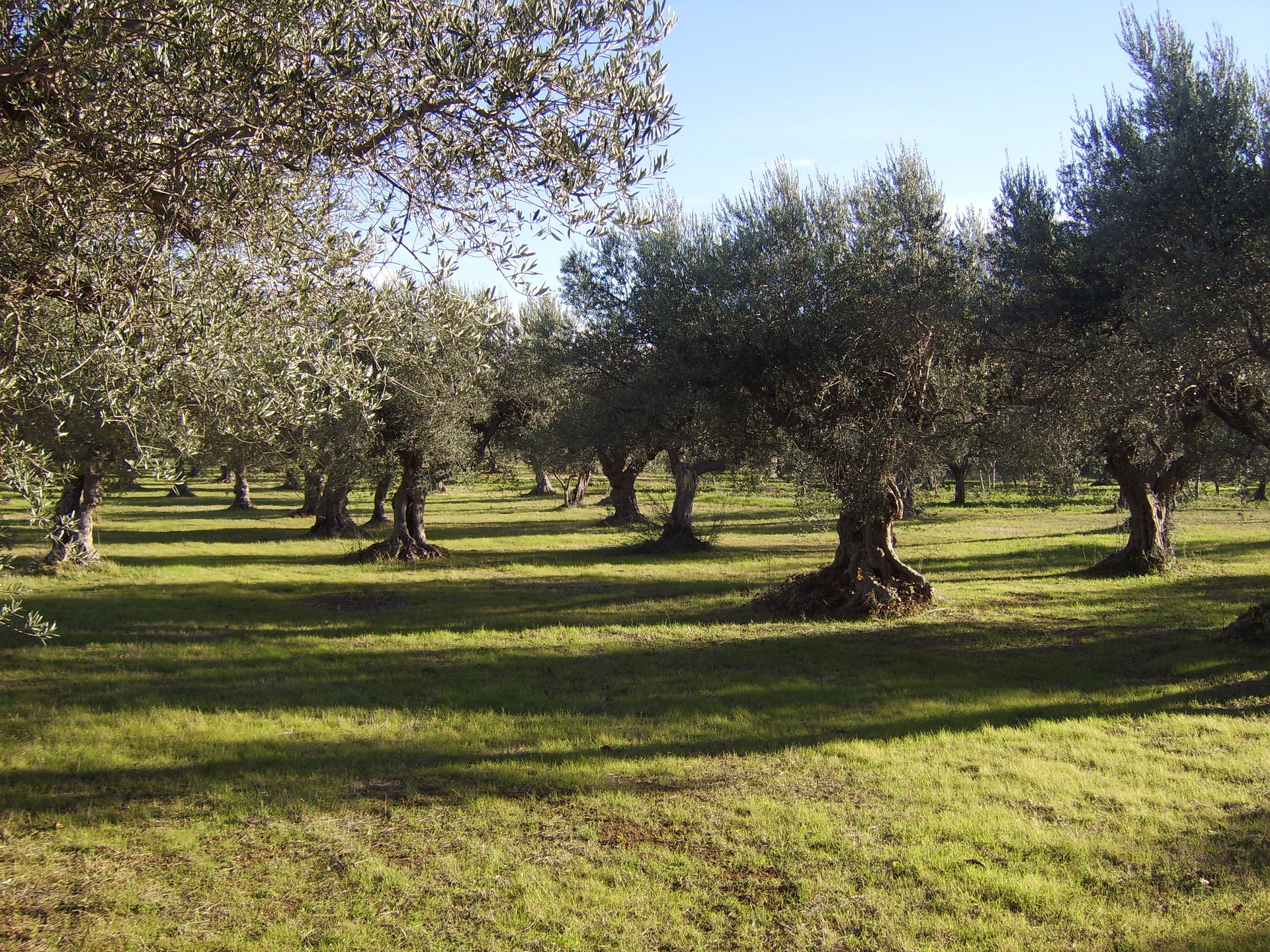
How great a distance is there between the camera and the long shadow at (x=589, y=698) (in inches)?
338

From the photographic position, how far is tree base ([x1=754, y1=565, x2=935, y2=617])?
17062 mm

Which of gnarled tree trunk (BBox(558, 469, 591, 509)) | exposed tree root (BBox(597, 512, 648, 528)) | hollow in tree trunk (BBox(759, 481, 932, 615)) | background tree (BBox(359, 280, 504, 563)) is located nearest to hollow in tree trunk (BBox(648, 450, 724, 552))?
background tree (BBox(359, 280, 504, 563))

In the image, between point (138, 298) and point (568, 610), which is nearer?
point (138, 298)

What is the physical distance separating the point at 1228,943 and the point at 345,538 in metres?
32.8

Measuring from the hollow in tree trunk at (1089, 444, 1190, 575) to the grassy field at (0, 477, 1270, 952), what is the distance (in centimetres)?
358

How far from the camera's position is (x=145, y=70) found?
5.91 m

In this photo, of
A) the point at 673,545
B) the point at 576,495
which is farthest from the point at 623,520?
the point at 576,495

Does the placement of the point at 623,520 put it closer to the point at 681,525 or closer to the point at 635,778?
the point at 681,525

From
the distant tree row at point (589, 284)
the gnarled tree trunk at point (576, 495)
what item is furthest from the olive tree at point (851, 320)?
the gnarled tree trunk at point (576, 495)

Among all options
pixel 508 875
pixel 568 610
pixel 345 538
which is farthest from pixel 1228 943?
pixel 345 538

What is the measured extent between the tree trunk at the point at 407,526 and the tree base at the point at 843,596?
486 inches

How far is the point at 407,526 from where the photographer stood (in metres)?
27.8

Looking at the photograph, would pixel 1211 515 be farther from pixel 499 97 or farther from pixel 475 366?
pixel 499 97

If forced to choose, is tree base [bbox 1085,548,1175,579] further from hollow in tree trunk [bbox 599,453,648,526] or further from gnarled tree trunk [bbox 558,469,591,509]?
gnarled tree trunk [bbox 558,469,591,509]
